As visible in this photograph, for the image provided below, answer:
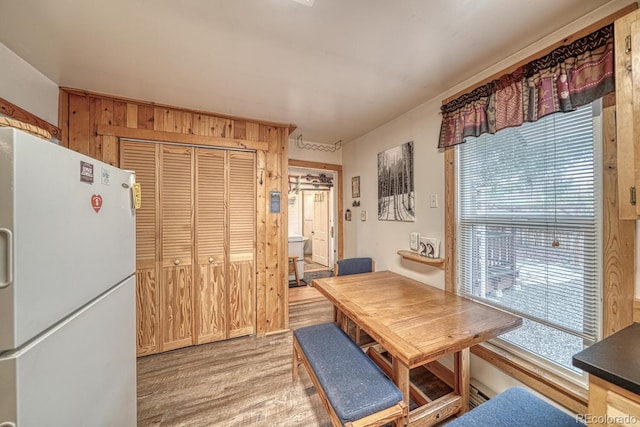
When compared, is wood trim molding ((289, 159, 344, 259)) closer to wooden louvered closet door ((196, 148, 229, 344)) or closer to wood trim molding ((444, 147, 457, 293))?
wooden louvered closet door ((196, 148, 229, 344))

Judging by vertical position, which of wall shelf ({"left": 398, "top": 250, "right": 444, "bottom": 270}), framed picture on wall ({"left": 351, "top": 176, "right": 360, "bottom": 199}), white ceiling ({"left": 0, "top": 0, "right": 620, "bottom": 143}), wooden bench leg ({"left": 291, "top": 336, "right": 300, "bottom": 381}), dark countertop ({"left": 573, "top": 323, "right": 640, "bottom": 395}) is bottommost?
wooden bench leg ({"left": 291, "top": 336, "right": 300, "bottom": 381})

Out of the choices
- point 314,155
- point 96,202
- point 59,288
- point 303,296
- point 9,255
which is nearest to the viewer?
point 9,255

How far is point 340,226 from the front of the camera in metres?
3.79

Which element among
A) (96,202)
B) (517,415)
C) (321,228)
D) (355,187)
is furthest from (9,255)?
(321,228)

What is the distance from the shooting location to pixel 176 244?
2277mm

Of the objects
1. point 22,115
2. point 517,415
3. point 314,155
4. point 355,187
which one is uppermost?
point 314,155

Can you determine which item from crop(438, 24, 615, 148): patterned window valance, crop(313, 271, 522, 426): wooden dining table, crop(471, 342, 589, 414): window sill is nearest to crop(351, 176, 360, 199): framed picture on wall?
crop(438, 24, 615, 148): patterned window valance

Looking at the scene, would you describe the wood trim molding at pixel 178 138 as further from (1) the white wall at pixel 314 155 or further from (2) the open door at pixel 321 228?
(2) the open door at pixel 321 228

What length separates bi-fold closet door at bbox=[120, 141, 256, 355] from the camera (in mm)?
2170

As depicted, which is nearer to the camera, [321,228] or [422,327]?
[422,327]

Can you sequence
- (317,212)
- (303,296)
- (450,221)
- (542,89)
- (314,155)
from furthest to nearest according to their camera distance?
(317,212)
(303,296)
(314,155)
(450,221)
(542,89)

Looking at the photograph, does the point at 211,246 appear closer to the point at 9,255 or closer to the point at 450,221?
the point at 9,255

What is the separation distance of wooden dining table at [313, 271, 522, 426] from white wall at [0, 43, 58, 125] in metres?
2.45

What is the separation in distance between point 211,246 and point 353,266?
1519mm
